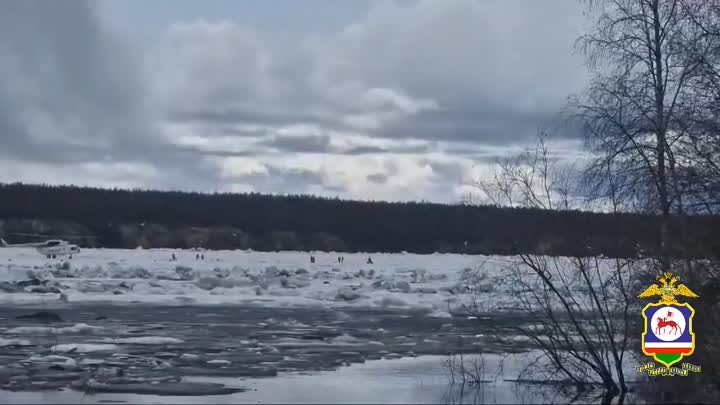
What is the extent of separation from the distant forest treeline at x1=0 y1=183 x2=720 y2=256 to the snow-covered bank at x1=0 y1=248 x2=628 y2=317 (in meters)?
15.7

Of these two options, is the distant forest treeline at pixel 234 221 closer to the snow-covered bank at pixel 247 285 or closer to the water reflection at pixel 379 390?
the snow-covered bank at pixel 247 285

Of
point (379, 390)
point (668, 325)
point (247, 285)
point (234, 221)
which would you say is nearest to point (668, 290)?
point (668, 325)

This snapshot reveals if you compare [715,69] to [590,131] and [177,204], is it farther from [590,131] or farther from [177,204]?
[177,204]

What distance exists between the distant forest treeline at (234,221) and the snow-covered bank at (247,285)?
51.4 ft

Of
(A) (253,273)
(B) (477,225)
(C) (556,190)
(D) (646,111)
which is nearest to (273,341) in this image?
(C) (556,190)

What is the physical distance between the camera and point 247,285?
30359 millimetres

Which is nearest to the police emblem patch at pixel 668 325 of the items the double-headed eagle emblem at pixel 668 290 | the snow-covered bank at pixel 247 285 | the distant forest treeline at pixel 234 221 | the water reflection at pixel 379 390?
the double-headed eagle emblem at pixel 668 290

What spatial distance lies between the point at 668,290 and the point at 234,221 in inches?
2305

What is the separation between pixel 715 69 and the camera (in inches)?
537

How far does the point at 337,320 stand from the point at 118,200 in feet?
176

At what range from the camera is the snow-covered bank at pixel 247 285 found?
25.3m

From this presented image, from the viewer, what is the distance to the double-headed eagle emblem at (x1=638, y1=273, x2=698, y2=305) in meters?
11.9

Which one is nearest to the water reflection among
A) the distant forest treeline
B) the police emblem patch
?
the police emblem patch

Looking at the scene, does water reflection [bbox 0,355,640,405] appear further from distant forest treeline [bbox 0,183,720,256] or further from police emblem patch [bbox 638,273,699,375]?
distant forest treeline [bbox 0,183,720,256]
